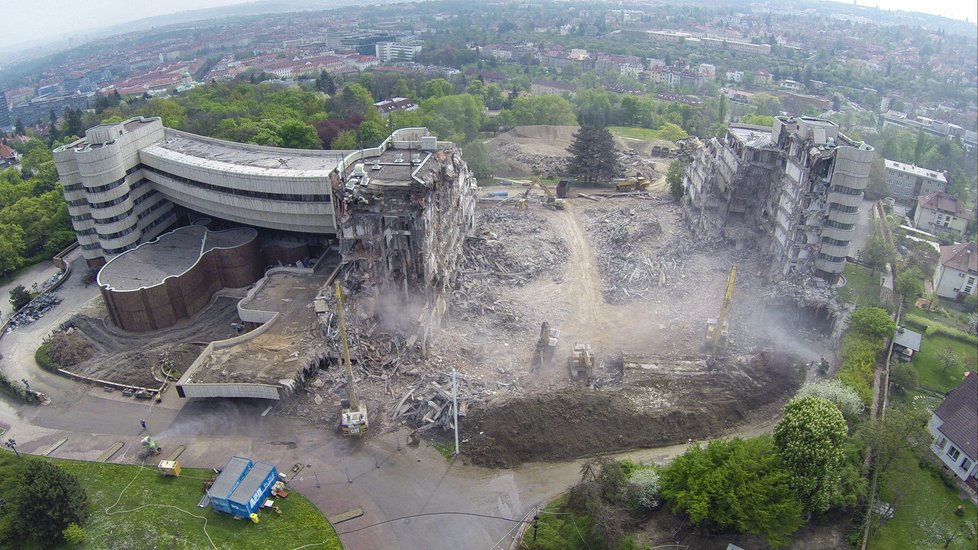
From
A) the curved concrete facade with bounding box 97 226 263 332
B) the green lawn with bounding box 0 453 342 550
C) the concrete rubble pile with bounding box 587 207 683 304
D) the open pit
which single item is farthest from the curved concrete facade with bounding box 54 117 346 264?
the concrete rubble pile with bounding box 587 207 683 304

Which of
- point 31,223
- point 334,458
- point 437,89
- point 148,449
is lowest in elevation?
point 334,458

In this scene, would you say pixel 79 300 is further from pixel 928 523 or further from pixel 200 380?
pixel 928 523

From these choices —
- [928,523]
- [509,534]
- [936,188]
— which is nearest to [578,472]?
[509,534]

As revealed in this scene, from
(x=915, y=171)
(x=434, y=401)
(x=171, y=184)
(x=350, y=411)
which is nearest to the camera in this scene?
(x=350, y=411)

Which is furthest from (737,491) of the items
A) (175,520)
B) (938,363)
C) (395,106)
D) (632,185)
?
(395,106)

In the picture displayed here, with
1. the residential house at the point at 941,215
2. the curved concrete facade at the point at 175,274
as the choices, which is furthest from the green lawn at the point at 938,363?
the curved concrete facade at the point at 175,274

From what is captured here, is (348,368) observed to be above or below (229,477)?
above

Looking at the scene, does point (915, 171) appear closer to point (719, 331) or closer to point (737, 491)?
point (719, 331)
